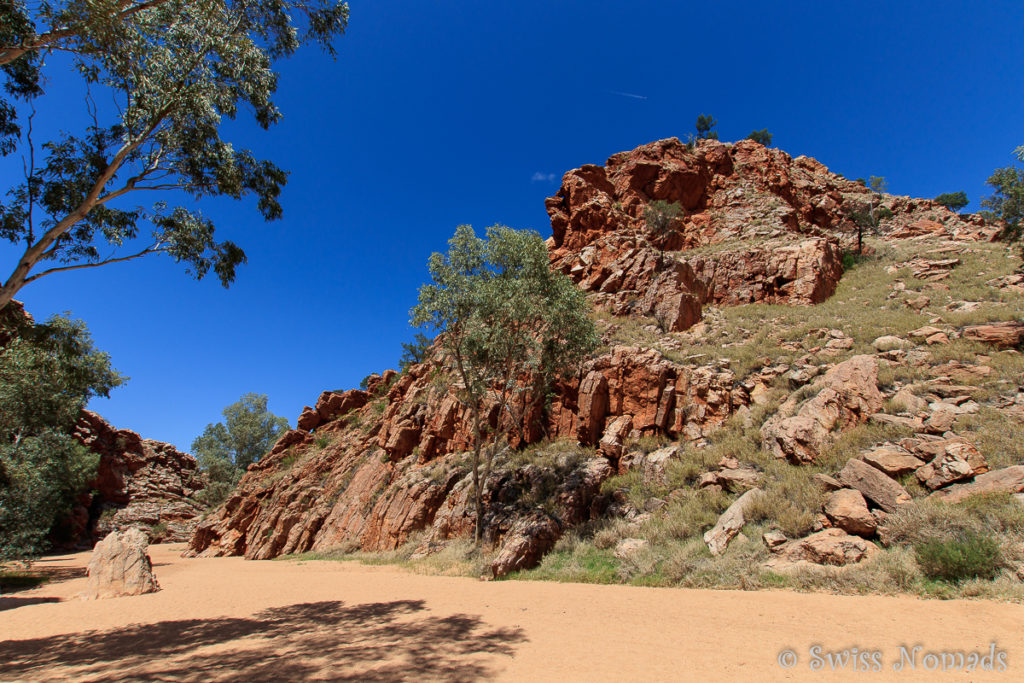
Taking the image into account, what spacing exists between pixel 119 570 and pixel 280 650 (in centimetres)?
1104

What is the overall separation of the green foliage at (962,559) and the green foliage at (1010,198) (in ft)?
60.6

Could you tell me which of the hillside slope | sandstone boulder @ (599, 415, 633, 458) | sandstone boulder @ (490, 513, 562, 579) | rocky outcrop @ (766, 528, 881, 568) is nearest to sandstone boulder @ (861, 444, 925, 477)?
the hillside slope

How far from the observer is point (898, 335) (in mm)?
16484

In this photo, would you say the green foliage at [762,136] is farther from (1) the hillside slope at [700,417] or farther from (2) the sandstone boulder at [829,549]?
(2) the sandstone boulder at [829,549]

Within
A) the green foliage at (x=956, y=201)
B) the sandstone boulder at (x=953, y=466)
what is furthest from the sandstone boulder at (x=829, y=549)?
the green foliage at (x=956, y=201)

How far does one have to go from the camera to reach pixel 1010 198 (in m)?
17.9

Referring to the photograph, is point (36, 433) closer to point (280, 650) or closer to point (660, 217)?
point (280, 650)

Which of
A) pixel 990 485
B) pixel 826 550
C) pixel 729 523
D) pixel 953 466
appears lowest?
pixel 826 550

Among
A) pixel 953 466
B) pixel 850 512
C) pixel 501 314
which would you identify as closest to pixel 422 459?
pixel 501 314

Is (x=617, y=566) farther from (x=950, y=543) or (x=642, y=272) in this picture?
(x=642, y=272)

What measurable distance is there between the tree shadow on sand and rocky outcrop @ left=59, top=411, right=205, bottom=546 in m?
36.9

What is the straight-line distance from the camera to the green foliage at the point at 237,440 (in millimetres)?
44125

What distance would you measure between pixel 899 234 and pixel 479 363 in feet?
145

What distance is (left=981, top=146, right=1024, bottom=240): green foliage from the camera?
17469 mm
